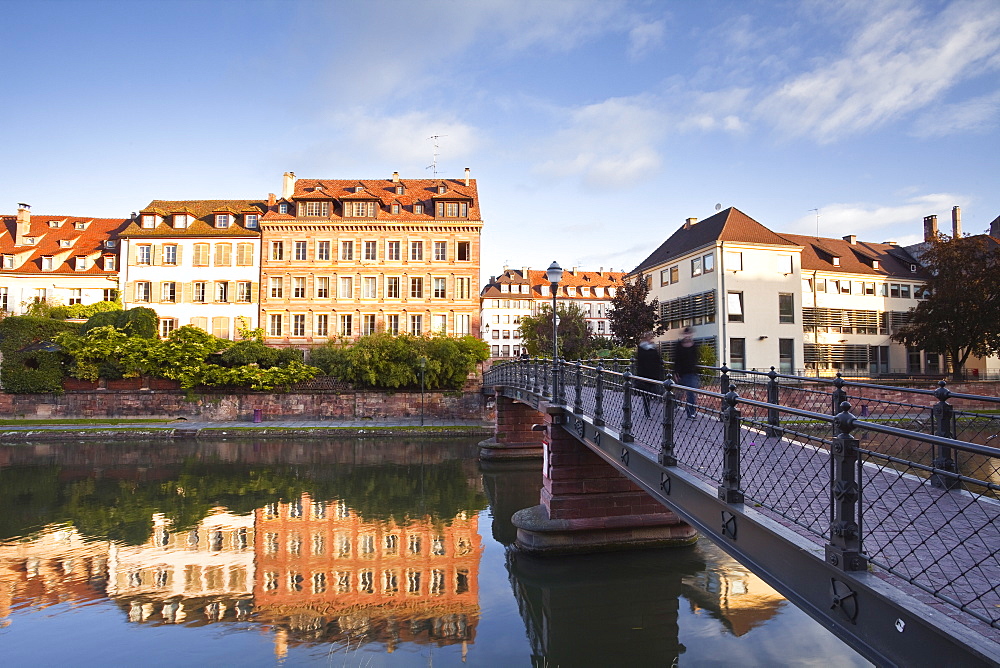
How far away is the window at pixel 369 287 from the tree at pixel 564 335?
39.2ft

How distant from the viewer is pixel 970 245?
38219 mm

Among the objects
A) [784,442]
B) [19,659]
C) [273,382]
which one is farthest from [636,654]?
[273,382]

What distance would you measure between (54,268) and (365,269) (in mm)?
23245

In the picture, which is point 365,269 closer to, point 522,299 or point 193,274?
point 193,274

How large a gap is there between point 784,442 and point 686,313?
3435 centimetres

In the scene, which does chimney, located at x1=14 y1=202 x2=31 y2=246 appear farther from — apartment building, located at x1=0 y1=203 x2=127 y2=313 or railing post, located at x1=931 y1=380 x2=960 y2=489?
railing post, located at x1=931 y1=380 x2=960 y2=489

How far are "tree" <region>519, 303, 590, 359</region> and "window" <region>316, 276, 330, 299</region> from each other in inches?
603

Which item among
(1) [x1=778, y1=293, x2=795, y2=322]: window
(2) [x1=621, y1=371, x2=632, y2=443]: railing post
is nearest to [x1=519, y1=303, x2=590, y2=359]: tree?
(1) [x1=778, y1=293, x2=795, y2=322]: window

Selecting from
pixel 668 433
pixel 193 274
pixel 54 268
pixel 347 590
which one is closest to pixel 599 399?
pixel 668 433

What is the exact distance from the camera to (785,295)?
39.0 meters

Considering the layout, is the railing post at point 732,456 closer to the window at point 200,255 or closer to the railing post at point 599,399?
the railing post at point 599,399

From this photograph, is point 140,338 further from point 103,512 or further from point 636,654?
point 636,654

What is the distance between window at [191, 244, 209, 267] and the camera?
42594 millimetres

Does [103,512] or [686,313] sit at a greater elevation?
[686,313]
